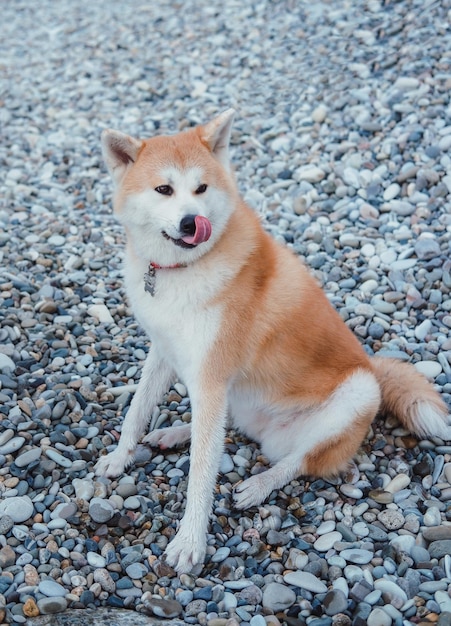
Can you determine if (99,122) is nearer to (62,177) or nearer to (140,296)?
(62,177)

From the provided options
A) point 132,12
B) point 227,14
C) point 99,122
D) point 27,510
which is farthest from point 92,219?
point 132,12

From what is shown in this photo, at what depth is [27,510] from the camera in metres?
3.67

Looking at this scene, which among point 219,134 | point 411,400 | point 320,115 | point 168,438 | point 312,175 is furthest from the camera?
point 320,115

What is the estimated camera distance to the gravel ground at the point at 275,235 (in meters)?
3.41

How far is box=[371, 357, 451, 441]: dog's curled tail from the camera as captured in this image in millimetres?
4031

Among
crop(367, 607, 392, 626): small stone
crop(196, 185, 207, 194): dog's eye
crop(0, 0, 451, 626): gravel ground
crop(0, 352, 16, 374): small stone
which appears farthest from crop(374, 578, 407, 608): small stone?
crop(0, 352, 16, 374): small stone

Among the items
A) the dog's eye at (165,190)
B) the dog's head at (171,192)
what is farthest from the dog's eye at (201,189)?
the dog's eye at (165,190)

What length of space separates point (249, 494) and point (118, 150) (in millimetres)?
2035

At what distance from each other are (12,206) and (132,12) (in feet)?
19.2

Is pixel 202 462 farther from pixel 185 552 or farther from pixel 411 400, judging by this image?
pixel 411 400

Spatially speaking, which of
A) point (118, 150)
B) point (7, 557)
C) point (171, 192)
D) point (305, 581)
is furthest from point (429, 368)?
point (7, 557)

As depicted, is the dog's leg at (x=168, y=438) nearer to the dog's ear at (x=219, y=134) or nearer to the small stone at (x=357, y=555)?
the small stone at (x=357, y=555)

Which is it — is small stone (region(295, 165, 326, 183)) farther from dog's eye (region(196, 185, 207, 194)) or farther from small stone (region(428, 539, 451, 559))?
small stone (region(428, 539, 451, 559))

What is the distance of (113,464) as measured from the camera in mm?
4023
